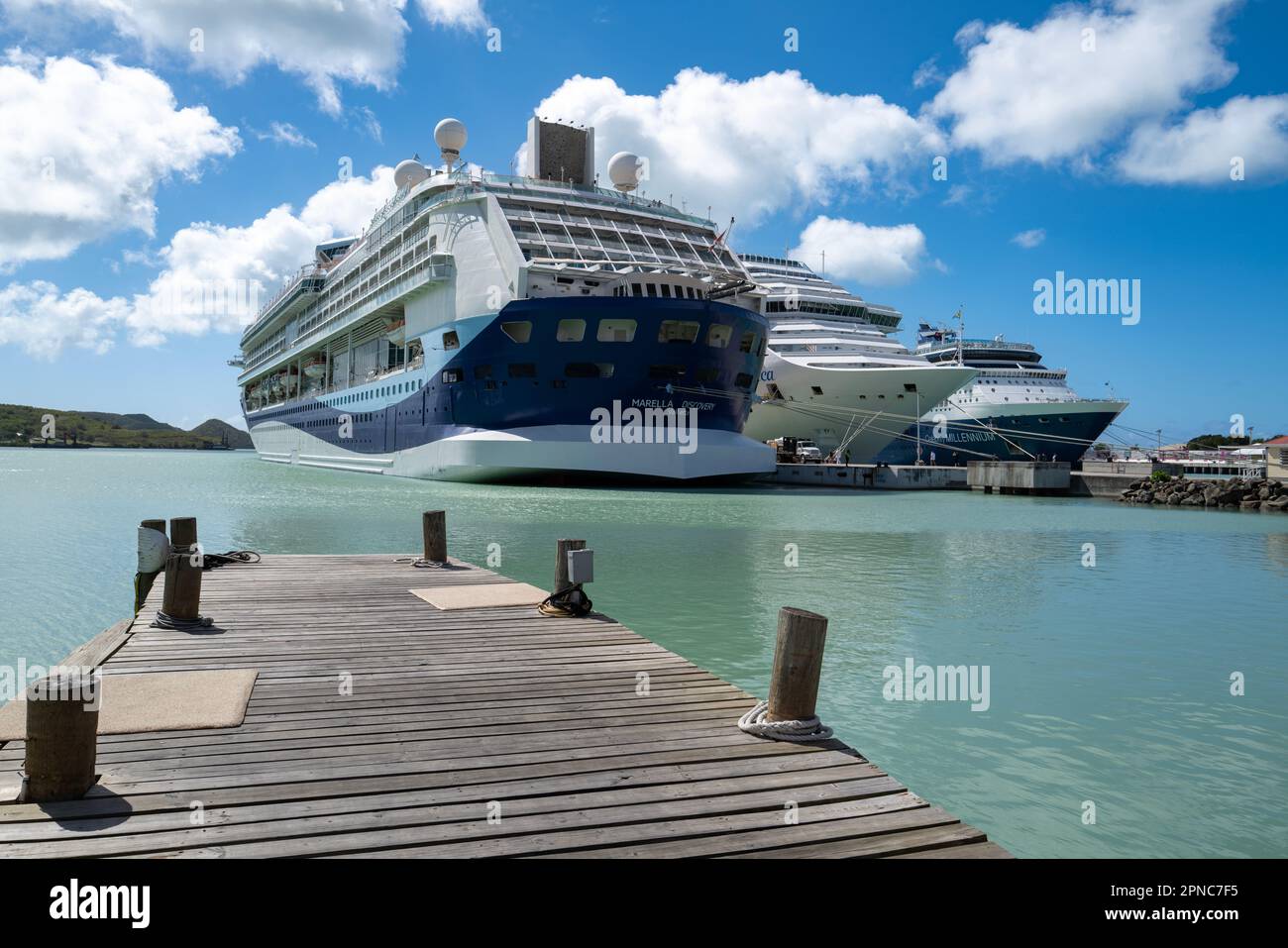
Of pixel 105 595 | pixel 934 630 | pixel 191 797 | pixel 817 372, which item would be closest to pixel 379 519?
pixel 105 595

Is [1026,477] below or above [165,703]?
above

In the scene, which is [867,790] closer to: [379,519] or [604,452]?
[379,519]

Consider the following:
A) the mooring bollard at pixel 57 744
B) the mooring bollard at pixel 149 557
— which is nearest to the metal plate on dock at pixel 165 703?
the mooring bollard at pixel 57 744

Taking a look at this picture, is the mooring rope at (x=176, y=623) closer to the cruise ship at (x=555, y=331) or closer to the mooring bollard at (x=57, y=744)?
the mooring bollard at (x=57, y=744)

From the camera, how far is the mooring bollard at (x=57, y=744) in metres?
4.01

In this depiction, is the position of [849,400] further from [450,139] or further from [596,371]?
[450,139]

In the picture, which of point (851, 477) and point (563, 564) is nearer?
point (563, 564)

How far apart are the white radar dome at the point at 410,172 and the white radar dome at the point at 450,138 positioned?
16.6 ft

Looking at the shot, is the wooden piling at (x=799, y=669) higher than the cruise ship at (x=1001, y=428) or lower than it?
lower

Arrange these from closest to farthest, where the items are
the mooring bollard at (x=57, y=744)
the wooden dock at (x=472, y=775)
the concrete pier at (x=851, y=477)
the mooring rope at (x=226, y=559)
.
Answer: the wooden dock at (x=472, y=775)
the mooring bollard at (x=57, y=744)
the mooring rope at (x=226, y=559)
the concrete pier at (x=851, y=477)

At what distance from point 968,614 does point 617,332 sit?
943 inches

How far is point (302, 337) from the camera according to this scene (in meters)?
69.3

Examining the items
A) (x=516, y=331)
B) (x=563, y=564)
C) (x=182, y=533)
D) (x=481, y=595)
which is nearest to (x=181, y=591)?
(x=481, y=595)

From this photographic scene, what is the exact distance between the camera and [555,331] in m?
34.3
